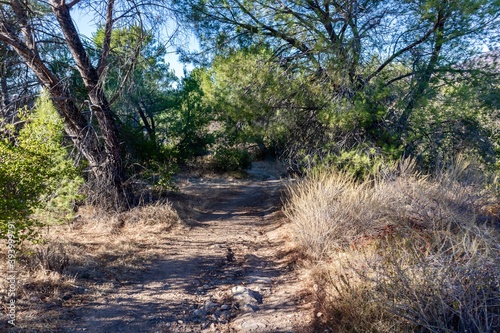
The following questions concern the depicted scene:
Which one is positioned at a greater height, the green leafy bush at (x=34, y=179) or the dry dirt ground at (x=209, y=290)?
the green leafy bush at (x=34, y=179)

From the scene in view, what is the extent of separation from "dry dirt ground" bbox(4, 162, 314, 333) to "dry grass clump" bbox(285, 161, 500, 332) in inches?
19.0

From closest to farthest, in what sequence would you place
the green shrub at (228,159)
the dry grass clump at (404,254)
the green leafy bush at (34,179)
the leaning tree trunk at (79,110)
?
the dry grass clump at (404,254) < the green leafy bush at (34,179) < the leaning tree trunk at (79,110) < the green shrub at (228,159)

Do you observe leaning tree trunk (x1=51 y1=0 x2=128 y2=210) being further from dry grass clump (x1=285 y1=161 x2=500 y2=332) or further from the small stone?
the small stone

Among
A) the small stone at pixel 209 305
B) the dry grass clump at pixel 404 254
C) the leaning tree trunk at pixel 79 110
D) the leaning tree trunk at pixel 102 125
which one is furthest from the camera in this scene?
the leaning tree trunk at pixel 102 125

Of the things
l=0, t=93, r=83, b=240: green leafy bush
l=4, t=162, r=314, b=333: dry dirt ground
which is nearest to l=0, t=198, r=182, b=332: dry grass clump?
l=4, t=162, r=314, b=333: dry dirt ground

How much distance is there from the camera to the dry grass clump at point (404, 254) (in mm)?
2947

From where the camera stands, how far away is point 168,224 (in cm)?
774

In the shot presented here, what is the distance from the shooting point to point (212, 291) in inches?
188

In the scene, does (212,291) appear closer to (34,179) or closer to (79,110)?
(34,179)

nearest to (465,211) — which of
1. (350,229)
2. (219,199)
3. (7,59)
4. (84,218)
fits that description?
(350,229)

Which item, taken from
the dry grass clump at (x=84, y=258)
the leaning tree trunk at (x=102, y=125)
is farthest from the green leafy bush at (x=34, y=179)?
the leaning tree trunk at (x=102, y=125)

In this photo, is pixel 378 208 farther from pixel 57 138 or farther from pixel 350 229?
pixel 57 138

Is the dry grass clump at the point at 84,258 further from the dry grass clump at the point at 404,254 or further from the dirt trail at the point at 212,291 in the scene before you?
the dry grass clump at the point at 404,254

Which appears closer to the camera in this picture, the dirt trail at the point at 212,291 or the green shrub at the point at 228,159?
the dirt trail at the point at 212,291
